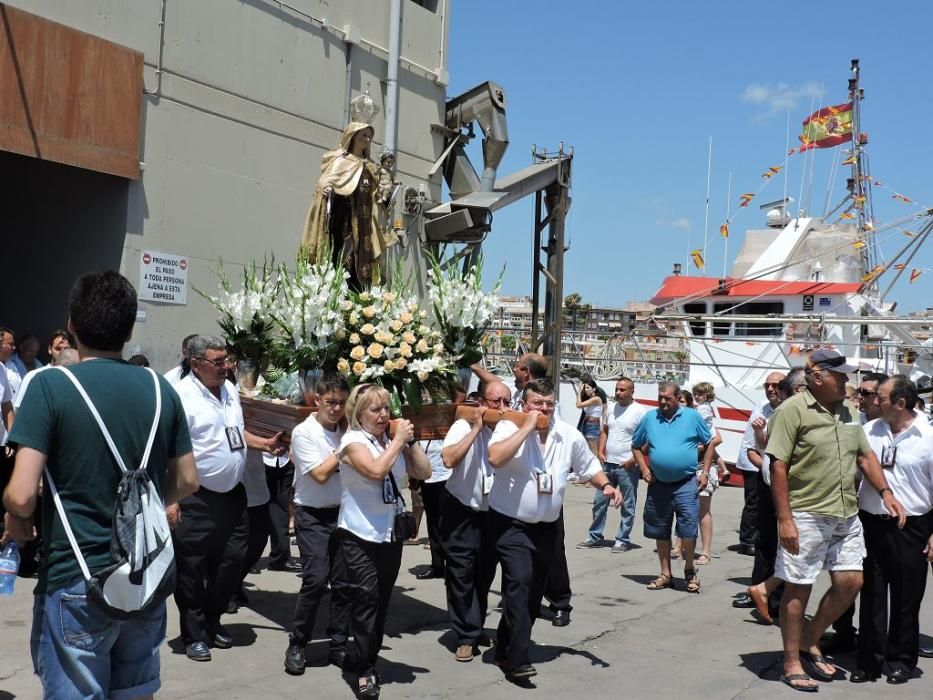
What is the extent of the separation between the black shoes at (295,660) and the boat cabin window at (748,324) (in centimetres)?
1766

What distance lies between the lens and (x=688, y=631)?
7504 mm

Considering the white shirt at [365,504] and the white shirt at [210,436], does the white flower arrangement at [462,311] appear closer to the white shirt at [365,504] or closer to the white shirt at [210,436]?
the white shirt at [365,504]

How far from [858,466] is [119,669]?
15.9ft

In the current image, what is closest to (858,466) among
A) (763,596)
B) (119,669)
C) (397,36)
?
(763,596)

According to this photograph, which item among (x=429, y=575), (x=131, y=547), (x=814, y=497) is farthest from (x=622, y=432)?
(x=131, y=547)

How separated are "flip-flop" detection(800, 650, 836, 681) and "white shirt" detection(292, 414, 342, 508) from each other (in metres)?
3.25

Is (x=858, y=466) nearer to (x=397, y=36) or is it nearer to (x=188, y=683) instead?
(x=188, y=683)

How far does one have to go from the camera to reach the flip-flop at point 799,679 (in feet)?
19.8

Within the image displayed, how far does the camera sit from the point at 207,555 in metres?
6.20

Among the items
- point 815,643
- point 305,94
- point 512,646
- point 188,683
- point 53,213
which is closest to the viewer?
point 188,683

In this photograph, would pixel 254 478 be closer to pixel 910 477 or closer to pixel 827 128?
pixel 910 477

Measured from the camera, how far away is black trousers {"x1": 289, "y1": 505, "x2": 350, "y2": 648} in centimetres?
592

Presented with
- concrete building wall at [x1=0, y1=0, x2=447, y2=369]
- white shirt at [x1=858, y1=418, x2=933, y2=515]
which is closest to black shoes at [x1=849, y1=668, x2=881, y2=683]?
white shirt at [x1=858, y1=418, x2=933, y2=515]

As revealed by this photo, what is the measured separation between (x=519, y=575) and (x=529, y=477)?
2.02ft
